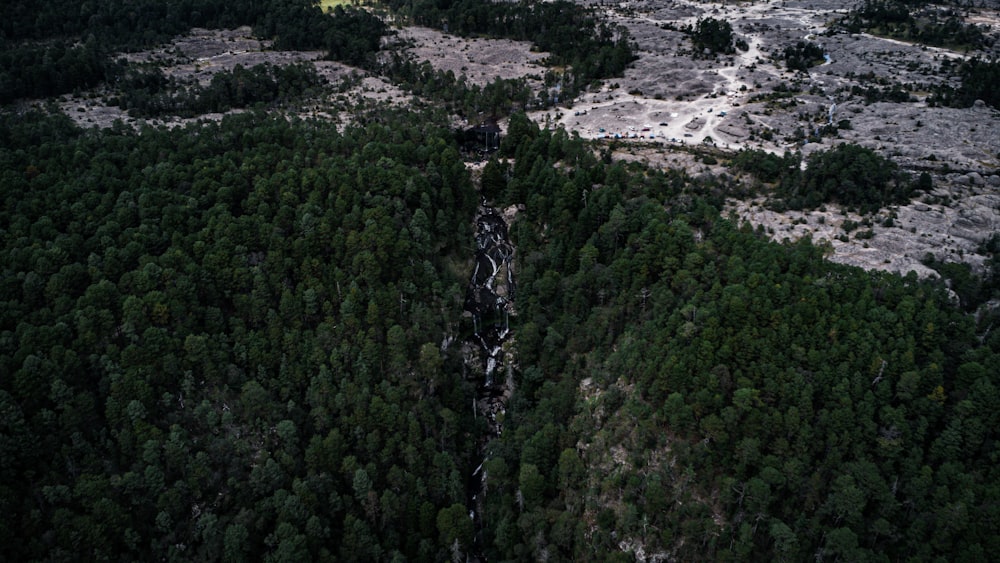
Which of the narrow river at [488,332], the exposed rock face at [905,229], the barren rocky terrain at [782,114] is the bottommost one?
the narrow river at [488,332]

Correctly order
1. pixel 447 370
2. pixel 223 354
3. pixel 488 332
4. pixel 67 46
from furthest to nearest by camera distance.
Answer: pixel 67 46
pixel 488 332
pixel 447 370
pixel 223 354

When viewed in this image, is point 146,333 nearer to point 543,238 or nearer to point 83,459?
point 83,459

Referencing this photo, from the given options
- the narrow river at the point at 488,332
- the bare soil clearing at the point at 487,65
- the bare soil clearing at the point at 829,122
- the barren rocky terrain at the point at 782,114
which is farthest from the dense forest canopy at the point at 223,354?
the bare soil clearing at the point at 487,65

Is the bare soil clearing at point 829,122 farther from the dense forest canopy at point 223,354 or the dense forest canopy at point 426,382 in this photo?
the dense forest canopy at point 223,354

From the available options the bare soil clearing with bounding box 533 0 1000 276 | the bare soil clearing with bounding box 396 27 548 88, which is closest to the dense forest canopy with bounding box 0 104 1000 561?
the bare soil clearing with bounding box 533 0 1000 276

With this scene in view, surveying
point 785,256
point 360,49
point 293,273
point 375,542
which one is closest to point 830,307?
point 785,256

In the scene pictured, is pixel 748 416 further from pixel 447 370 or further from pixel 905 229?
pixel 905 229

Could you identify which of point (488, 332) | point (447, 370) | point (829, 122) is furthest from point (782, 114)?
point (447, 370)

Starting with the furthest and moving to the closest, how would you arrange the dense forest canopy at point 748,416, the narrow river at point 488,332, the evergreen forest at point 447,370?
the narrow river at point 488,332
the evergreen forest at point 447,370
the dense forest canopy at point 748,416
